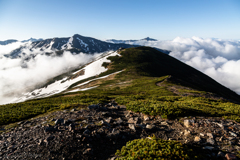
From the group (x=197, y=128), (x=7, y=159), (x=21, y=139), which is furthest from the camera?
(x=197, y=128)

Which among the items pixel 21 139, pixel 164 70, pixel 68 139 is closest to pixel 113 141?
pixel 68 139

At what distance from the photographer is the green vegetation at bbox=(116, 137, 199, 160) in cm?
723

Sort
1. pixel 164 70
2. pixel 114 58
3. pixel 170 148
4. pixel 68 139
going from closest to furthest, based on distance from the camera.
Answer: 1. pixel 170 148
2. pixel 68 139
3. pixel 164 70
4. pixel 114 58

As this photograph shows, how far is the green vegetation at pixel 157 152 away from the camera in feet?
23.7

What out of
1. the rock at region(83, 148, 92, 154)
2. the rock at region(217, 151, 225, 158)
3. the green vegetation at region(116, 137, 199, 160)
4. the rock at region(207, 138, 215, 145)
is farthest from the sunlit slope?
the green vegetation at region(116, 137, 199, 160)

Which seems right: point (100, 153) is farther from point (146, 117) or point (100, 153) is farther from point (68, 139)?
point (146, 117)

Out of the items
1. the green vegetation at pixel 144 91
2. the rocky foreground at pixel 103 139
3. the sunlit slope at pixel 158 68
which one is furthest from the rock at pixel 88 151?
the sunlit slope at pixel 158 68

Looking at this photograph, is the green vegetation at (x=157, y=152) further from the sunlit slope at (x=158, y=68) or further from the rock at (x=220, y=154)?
the sunlit slope at (x=158, y=68)

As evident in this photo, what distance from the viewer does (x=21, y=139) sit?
429 inches

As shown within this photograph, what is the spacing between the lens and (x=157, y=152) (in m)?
7.44

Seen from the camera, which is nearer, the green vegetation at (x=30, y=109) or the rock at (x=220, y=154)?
the rock at (x=220, y=154)

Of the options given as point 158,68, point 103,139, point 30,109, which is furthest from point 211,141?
point 158,68

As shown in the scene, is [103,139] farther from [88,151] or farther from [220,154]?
[220,154]

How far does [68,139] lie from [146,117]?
30.5 ft
